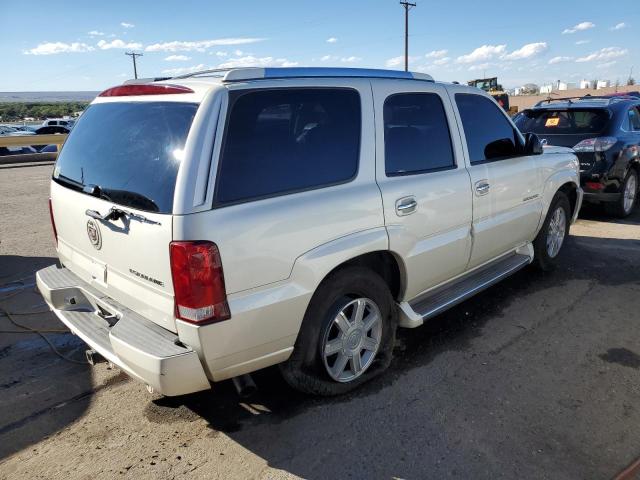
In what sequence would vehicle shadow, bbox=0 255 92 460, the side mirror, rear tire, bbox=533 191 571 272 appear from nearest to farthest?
vehicle shadow, bbox=0 255 92 460, the side mirror, rear tire, bbox=533 191 571 272

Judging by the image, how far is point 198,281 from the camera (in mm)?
2316

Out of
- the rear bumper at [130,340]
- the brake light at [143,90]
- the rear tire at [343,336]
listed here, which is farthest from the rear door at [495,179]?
the rear bumper at [130,340]

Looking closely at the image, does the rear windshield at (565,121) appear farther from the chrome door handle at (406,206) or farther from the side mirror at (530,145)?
the chrome door handle at (406,206)

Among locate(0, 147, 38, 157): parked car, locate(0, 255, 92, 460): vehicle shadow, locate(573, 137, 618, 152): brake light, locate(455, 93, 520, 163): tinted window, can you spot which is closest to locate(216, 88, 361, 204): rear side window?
locate(455, 93, 520, 163): tinted window

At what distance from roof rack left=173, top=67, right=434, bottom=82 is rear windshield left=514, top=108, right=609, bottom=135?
5.20m

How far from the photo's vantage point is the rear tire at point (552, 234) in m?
5.13

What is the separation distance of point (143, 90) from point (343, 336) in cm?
188

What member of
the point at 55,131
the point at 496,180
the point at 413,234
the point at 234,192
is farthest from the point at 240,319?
the point at 55,131

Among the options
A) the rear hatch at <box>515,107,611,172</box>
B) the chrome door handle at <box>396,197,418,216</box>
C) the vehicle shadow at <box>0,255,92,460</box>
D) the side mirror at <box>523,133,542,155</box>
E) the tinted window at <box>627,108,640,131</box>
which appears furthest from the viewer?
the tinted window at <box>627,108,640,131</box>

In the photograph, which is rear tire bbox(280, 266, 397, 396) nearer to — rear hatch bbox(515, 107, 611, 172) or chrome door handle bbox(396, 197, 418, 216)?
chrome door handle bbox(396, 197, 418, 216)

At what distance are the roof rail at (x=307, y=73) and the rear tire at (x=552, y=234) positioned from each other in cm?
235

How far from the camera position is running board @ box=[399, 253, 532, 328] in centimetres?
349

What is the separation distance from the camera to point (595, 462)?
258 cm

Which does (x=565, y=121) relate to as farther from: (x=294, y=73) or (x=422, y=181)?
(x=294, y=73)
